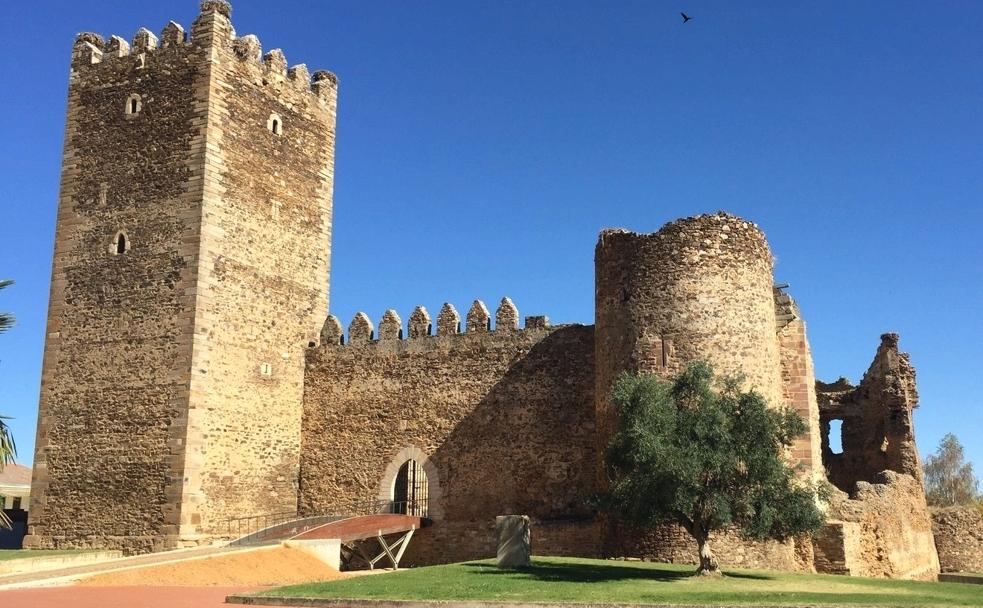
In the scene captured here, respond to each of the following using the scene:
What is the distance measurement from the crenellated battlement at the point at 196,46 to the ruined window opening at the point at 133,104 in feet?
2.35

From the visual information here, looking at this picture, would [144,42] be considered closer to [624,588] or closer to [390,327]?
[390,327]

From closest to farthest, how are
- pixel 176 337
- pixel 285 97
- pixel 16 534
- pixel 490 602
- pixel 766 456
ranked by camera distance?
pixel 490 602 → pixel 766 456 → pixel 176 337 → pixel 285 97 → pixel 16 534

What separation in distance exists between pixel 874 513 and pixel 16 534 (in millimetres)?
20280

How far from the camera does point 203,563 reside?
597 inches

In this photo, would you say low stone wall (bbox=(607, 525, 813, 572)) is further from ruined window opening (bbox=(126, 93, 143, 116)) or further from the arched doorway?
ruined window opening (bbox=(126, 93, 143, 116))

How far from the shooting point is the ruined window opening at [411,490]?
2170cm

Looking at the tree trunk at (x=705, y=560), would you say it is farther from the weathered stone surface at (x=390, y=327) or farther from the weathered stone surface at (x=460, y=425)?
the weathered stone surface at (x=390, y=327)

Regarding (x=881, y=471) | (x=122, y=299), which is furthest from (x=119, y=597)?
(x=881, y=471)

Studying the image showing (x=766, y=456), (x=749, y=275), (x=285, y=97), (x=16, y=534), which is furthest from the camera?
(x=16, y=534)

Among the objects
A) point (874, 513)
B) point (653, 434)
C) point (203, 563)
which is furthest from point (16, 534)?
point (874, 513)

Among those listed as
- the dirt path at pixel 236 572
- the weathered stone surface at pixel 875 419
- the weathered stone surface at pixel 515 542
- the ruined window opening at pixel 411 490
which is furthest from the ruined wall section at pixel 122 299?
the weathered stone surface at pixel 875 419

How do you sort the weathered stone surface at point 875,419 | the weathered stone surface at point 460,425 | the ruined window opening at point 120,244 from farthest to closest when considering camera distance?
the weathered stone surface at point 875,419 < the ruined window opening at point 120,244 < the weathered stone surface at point 460,425

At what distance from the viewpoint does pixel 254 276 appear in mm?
21359

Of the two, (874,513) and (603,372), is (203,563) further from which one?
(874,513)
